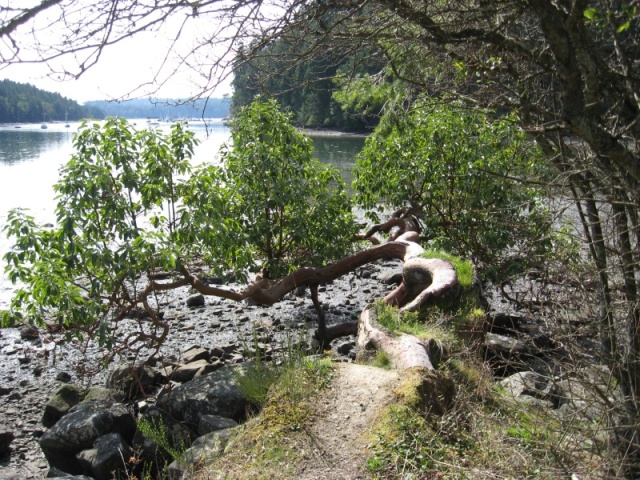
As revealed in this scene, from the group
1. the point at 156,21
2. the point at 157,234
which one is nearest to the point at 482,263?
the point at 157,234

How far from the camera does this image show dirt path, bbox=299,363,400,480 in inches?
191

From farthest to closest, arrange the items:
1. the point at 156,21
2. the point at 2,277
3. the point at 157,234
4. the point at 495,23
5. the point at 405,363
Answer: the point at 2,277 < the point at 157,234 < the point at 405,363 < the point at 495,23 < the point at 156,21

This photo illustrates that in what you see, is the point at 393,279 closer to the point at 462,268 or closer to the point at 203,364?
the point at 462,268

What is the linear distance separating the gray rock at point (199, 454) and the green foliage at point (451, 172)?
608 cm

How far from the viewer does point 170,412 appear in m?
8.02

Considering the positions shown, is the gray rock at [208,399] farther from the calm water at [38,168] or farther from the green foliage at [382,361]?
the calm water at [38,168]

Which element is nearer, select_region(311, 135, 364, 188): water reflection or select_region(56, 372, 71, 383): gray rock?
select_region(56, 372, 71, 383): gray rock

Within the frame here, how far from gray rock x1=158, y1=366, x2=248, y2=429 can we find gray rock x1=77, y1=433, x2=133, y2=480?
0.81 meters

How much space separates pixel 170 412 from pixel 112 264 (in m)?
1.94

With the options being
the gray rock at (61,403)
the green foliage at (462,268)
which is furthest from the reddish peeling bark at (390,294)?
the gray rock at (61,403)

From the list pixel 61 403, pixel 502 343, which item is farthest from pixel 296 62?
pixel 502 343

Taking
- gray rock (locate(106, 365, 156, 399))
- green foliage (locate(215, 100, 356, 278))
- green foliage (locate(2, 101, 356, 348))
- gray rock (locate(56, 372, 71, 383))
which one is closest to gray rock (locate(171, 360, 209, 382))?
gray rock (locate(106, 365, 156, 399))

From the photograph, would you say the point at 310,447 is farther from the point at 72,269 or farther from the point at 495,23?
the point at 72,269

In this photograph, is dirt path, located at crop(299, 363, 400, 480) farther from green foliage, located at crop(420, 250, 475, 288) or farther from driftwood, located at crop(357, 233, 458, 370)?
green foliage, located at crop(420, 250, 475, 288)
